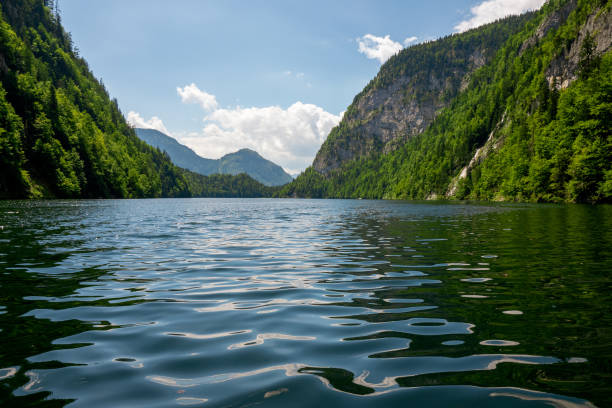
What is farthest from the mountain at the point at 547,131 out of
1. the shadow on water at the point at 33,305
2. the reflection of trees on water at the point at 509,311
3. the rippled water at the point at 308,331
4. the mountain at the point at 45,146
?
the mountain at the point at 45,146

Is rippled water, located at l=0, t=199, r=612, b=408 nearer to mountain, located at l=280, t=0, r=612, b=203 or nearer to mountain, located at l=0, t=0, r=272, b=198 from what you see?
mountain, located at l=280, t=0, r=612, b=203

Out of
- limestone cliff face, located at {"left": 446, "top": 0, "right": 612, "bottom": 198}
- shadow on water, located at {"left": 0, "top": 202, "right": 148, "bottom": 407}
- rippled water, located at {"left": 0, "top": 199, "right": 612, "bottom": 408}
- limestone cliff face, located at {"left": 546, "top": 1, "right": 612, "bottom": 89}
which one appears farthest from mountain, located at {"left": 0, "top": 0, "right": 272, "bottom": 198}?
limestone cliff face, located at {"left": 546, "top": 1, "right": 612, "bottom": 89}

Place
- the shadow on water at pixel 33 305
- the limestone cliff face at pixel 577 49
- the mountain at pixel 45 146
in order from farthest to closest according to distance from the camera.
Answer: the limestone cliff face at pixel 577 49 → the mountain at pixel 45 146 → the shadow on water at pixel 33 305

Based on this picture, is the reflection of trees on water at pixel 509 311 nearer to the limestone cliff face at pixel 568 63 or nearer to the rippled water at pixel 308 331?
the rippled water at pixel 308 331

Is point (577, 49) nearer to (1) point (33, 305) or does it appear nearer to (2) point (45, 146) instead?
(1) point (33, 305)

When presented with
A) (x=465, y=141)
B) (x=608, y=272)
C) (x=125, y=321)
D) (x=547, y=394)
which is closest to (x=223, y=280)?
(x=125, y=321)

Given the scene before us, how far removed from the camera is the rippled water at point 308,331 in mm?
3781

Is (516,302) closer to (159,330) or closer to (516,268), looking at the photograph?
(516,268)

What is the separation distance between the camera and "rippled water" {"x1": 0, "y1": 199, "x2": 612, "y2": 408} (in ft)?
12.4

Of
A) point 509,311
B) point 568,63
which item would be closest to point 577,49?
point 568,63

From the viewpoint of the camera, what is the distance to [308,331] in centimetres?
590

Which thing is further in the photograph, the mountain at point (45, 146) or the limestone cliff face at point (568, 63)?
the limestone cliff face at point (568, 63)

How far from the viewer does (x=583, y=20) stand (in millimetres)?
90000

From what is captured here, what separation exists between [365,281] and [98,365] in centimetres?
673
